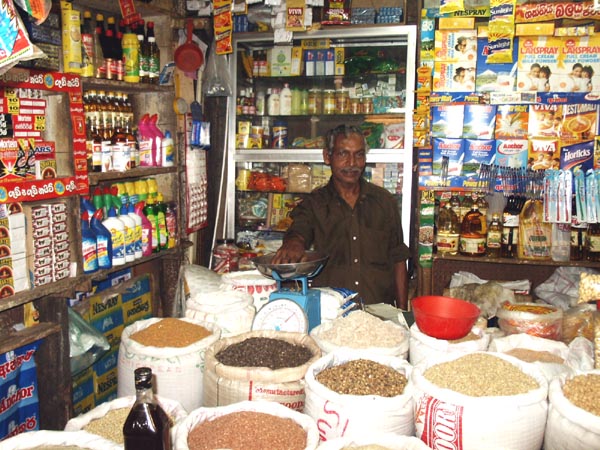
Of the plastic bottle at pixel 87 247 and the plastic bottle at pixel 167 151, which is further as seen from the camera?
the plastic bottle at pixel 167 151

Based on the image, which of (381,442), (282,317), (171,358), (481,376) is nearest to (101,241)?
A: (171,358)

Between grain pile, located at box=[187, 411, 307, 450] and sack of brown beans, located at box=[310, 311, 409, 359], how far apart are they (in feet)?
1.15

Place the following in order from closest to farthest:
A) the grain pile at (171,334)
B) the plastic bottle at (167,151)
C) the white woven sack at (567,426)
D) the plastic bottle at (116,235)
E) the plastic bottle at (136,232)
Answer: the white woven sack at (567,426) → the grain pile at (171,334) → the plastic bottle at (116,235) → the plastic bottle at (136,232) → the plastic bottle at (167,151)

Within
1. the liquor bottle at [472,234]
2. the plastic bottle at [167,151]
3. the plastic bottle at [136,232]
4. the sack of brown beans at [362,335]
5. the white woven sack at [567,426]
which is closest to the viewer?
the white woven sack at [567,426]

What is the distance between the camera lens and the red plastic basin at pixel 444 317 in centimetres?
159

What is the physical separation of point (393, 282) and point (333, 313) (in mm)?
1032

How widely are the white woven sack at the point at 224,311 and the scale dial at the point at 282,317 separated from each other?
148mm

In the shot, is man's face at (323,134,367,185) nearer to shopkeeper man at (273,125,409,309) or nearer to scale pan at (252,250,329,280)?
shopkeeper man at (273,125,409,309)

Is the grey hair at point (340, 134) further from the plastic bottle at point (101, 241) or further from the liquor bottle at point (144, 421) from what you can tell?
the liquor bottle at point (144, 421)

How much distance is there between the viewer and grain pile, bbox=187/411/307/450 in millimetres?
1300

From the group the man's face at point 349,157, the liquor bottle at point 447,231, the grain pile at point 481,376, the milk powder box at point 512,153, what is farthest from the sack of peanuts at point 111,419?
the milk powder box at point 512,153

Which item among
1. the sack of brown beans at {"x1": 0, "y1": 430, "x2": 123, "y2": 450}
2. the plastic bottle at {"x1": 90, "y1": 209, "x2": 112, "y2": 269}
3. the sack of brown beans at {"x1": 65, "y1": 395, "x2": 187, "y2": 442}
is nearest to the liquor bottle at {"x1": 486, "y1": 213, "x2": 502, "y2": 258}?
the plastic bottle at {"x1": 90, "y1": 209, "x2": 112, "y2": 269}

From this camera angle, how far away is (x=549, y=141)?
317cm

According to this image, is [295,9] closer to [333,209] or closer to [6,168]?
[333,209]
